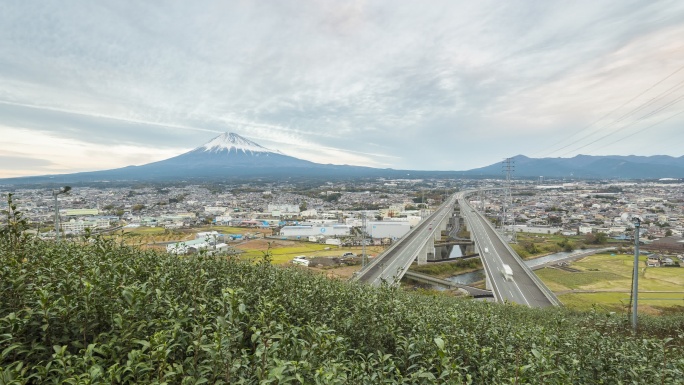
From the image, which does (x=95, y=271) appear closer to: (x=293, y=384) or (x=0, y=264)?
(x=0, y=264)

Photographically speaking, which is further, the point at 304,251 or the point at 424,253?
the point at 304,251

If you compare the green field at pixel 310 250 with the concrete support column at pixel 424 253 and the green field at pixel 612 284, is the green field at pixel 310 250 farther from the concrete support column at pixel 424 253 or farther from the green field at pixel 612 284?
the green field at pixel 612 284

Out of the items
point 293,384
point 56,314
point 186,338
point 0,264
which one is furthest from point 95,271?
point 293,384

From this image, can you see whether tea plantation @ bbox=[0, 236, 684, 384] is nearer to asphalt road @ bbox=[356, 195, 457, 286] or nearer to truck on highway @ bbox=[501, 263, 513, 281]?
asphalt road @ bbox=[356, 195, 457, 286]

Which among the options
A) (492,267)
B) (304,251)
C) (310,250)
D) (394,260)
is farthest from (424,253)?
(304,251)

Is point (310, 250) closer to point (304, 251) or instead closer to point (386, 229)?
point (304, 251)
